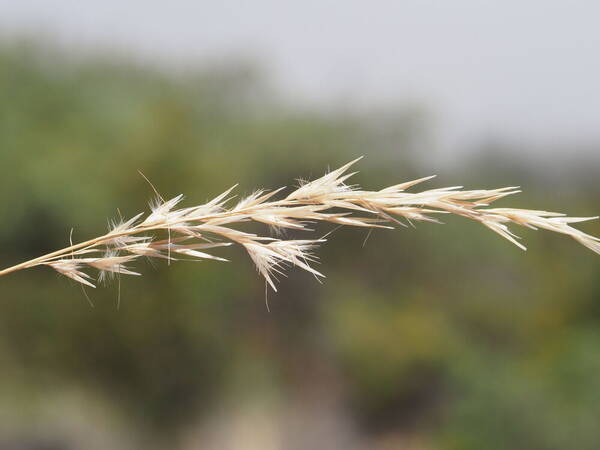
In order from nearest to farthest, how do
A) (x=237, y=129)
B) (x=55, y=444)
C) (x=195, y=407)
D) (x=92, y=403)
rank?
(x=55, y=444) < (x=92, y=403) < (x=195, y=407) < (x=237, y=129)

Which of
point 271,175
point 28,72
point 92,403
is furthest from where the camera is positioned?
point 271,175

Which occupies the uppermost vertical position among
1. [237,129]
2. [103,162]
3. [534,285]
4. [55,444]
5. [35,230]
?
[237,129]

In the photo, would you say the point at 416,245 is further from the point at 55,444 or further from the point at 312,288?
the point at 55,444

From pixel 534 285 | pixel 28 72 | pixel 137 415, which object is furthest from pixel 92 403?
pixel 534 285

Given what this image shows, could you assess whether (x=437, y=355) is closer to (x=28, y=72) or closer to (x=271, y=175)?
(x=271, y=175)

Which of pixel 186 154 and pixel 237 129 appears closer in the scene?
pixel 186 154

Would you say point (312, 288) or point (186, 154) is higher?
point (186, 154)
